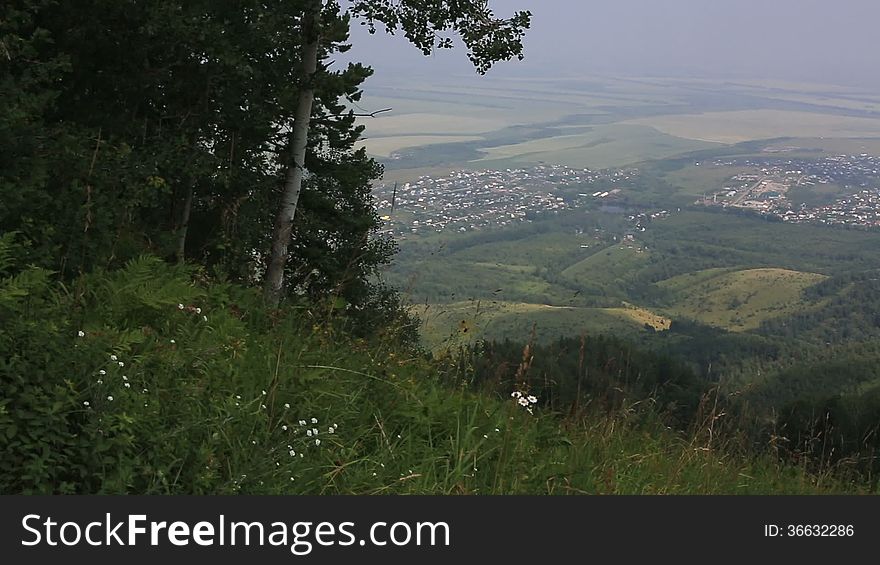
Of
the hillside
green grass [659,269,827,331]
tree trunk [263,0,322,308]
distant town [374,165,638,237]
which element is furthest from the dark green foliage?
green grass [659,269,827,331]

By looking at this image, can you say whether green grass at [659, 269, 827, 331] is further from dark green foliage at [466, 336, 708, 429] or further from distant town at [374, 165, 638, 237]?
dark green foliage at [466, 336, 708, 429]

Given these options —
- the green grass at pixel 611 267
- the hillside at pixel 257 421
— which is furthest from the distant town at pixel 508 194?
the hillside at pixel 257 421

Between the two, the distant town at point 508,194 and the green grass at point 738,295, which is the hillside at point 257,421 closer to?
the distant town at point 508,194

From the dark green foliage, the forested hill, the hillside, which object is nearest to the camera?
the hillside

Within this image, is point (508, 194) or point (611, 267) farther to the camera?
point (508, 194)

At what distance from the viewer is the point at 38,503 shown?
255 cm

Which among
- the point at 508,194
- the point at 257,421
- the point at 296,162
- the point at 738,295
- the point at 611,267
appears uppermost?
the point at 296,162

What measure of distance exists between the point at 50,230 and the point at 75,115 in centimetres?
467

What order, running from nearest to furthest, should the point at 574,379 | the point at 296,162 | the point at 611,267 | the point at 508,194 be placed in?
the point at 574,379
the point at 296,162
the point at 611,267
the point at 508,194

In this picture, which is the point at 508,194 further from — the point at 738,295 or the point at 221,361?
the point at 221,361

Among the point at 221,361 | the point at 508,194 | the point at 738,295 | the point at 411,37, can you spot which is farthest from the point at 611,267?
the point at 221,361

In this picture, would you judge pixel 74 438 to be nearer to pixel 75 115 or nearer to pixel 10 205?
pixel 10 205

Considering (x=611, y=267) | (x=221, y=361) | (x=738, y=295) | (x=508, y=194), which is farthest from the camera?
(x=508, y=194)

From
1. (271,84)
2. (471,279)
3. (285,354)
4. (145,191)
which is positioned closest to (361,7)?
(271,84)
